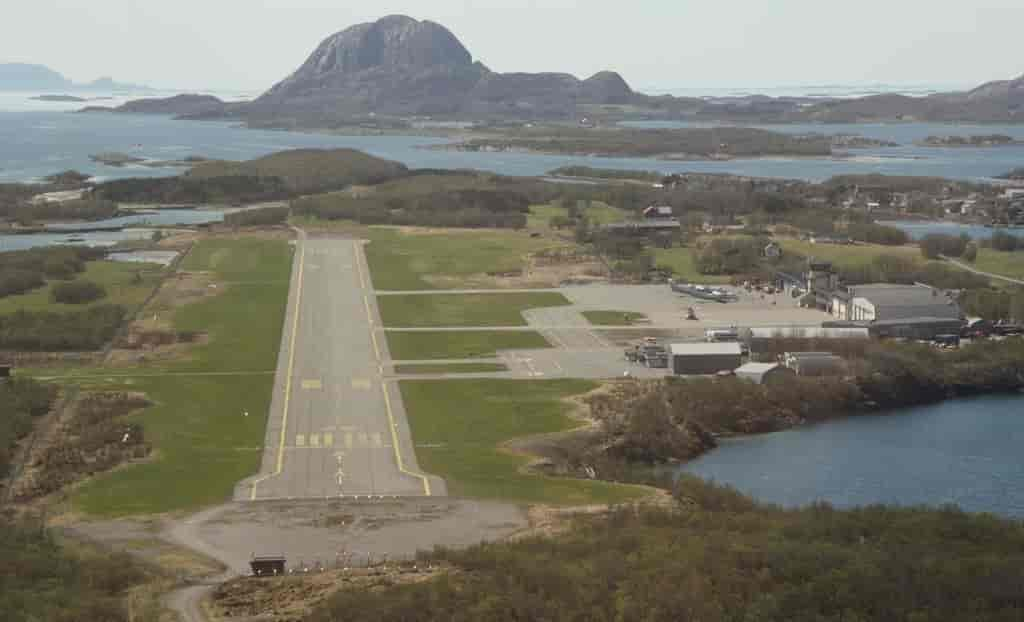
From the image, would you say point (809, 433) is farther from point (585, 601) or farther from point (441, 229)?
point (441, 229)

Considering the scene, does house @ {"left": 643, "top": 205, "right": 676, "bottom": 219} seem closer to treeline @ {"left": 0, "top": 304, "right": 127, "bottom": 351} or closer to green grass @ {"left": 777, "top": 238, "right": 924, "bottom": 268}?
green grass @ {"left": 777, "top": 238, "right": 924, "bottom": 268}

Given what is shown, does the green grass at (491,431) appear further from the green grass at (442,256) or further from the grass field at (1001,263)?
the grass field at (1001,263)

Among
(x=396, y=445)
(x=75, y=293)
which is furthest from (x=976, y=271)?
(x=396, y=445)

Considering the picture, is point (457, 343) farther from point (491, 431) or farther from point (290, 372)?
point (491, 431)

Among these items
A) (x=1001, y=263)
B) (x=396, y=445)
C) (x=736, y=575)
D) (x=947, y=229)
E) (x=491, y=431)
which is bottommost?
(x=947, y=229)

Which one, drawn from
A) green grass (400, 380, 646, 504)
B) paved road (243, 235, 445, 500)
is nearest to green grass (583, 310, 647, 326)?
paved road (243, 235, 445, 500)
